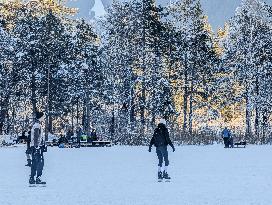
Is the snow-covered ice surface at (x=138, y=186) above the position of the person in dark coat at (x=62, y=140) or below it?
below

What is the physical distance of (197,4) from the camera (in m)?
56.5

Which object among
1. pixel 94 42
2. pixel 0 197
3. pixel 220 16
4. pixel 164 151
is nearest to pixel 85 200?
pixel 0 197

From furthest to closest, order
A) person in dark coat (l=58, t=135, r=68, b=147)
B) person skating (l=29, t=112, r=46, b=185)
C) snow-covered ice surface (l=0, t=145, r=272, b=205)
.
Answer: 1. person in dark coat (l=58, t=135, r=68, b=147)
2. person skating (l=29, t=112, r=46, b=185)
3. snow-covered ice surface (l=0, t=145, r=272, b=205)

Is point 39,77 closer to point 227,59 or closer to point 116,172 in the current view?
point 227,59

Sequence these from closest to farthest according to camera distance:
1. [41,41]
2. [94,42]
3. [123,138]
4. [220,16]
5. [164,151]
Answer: [164,151]
[123,138]
[41,41]
[94,42]
[220,16]

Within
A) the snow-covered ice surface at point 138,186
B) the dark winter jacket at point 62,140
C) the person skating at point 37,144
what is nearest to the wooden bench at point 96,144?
the dark winter jacket at point 62,140

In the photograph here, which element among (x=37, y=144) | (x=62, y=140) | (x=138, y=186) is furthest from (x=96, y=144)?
(x=138, y=186)

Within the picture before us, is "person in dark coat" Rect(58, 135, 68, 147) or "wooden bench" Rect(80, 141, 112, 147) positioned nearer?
"person in dark coat" Rect(58, 135, 68, 147)

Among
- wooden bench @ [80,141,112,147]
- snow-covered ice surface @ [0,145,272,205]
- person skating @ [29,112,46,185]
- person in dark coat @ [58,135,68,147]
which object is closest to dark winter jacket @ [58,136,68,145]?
person in dark coat @ [58,135,68,147]

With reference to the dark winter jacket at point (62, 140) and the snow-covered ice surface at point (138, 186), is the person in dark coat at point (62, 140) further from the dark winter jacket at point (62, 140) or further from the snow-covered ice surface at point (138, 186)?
the snow-covered ice surface at point (138, 186)

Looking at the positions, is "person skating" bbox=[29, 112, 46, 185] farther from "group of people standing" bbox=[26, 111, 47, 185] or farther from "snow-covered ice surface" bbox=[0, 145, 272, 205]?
"snow-covered ice surface" bbox=[0, 145, 272, 205]

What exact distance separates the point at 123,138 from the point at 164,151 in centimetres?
2900

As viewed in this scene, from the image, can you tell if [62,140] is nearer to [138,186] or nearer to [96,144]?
[96,144]

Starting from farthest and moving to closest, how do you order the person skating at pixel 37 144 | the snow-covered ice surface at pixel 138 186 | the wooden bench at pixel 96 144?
the wooden bench at pixel 96 144 < the person skating at pixel 37 144 < the snow-covered ice surface at pixel 138 186
